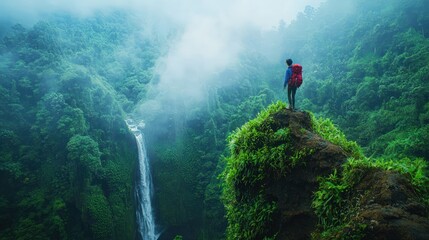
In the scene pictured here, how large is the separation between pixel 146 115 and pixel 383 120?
23989 millimetres

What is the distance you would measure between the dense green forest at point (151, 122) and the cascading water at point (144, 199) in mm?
885

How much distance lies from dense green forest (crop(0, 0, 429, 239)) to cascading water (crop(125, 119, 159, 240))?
2.90 feet

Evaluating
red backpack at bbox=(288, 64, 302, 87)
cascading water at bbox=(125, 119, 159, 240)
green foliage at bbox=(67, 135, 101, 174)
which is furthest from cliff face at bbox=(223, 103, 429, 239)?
cascading water at bbox=(125, 119, 159, 240)

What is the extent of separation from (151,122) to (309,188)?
1177 inches

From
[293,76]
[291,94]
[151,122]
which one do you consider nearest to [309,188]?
[291,94]

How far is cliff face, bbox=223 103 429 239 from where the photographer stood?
118 inches

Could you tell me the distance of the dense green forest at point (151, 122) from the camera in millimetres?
22516

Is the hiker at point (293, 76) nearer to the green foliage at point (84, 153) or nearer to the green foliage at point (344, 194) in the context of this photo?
the green foliage at point (344, 194)

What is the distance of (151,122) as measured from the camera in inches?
1307

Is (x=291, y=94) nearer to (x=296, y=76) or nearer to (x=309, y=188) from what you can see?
(x=296, y=76)

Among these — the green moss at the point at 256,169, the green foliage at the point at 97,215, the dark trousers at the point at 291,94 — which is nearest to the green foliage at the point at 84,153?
the green foliage at the point at 97,215

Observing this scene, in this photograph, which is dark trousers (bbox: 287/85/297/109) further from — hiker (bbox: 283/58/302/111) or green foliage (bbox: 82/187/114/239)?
green foliage (bbox: 82/187/114/239)

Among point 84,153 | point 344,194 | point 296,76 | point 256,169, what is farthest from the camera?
point 84,153

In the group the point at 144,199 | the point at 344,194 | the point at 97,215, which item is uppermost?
the point at 144,199
